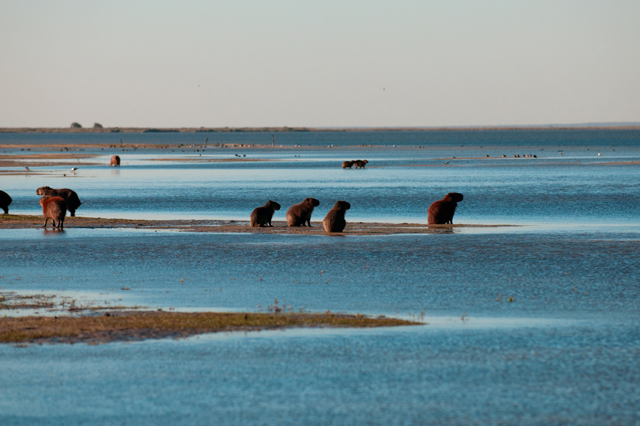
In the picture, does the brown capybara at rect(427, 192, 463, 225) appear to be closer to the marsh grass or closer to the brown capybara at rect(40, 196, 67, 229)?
the brown capybara at rect(40, 196, 67, 229)

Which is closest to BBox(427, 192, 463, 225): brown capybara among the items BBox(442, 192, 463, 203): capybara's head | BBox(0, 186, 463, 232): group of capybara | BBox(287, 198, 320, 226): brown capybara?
BBox(0, 186, 463, 232): group of capybara

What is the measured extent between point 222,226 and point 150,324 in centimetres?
1683

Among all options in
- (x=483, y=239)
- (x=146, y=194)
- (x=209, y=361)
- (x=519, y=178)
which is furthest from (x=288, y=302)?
(x=519, y=178)

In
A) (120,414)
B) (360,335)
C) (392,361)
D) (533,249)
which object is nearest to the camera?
(120,414)

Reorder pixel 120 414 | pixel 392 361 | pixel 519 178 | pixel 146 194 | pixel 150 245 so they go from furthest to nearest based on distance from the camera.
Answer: pixel 519 178 < pixel 146 194 < pixel 150 245 < pixel 392 361 < pixel 120 414

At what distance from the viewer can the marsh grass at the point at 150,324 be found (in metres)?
12.6

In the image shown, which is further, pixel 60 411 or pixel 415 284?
pixel 415 284

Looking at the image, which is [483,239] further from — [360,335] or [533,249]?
[360,335]

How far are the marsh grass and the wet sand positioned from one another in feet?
43.6

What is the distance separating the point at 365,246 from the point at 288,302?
8.47 m

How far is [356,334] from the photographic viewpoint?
12.6 metres

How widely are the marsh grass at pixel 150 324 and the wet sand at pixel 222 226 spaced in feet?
43.6

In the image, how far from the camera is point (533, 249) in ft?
73.7

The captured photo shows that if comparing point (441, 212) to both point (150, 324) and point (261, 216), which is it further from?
point (150, 324)
